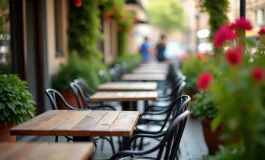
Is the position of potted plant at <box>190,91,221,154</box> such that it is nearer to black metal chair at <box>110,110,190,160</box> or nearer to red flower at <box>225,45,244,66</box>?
black metal chair at <box>110,110,190,160</box>

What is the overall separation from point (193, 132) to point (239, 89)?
15.9 feet

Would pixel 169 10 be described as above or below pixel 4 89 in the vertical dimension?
above

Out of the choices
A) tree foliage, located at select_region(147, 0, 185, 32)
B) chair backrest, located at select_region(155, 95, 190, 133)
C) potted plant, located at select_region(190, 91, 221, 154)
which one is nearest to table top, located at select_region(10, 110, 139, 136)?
chair backrest, located at select_region(155, 95, 190, 133)

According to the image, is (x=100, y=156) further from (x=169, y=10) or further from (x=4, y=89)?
(x=169, y=10)

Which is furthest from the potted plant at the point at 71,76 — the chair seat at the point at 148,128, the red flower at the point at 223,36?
the red flower at the point at 223,36

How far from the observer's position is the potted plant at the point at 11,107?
164 inches

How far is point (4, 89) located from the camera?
425 cm

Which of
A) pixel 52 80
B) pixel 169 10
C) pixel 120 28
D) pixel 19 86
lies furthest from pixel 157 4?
pixel 19 86

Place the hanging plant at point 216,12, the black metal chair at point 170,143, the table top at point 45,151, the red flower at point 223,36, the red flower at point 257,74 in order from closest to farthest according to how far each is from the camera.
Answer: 1. the red flower at point 257,74
2. the red flower at point 223,36
3. the table top at point 45,151
4. the black metal chair at point 170,143
5. the hanging plant at point 216,12

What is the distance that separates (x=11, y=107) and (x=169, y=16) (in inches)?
1778

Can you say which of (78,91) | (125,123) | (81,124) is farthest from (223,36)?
(78,91)

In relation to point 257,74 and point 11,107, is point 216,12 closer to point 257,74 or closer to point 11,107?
point 11,107

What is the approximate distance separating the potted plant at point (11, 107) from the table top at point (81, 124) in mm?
612

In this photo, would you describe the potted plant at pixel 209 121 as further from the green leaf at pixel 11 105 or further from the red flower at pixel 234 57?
the red flower at pixel 234 57
